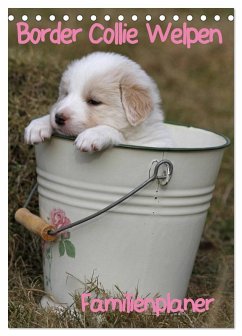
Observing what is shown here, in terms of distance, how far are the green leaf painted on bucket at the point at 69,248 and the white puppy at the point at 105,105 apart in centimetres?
45

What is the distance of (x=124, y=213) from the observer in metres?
2.52

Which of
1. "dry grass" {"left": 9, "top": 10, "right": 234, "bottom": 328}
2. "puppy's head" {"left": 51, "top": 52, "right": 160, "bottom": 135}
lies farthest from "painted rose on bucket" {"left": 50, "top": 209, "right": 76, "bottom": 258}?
"puppy's head" {"left": 51, "top": 52, "right": 160, "bottom": 135}

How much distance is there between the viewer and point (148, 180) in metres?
2.42

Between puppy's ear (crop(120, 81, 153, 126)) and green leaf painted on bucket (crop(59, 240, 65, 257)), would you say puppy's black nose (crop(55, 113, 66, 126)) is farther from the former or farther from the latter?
green leaf painted on bucket (crop(59, 240, 65, 257))

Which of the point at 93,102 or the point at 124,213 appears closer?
the point at 124,213

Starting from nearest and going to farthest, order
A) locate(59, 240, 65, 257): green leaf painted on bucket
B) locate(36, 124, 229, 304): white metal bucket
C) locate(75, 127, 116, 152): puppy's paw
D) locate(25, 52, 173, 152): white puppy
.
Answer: locate(75, 127, 116, 152): puppy's paw, locate(36, 124, 229, 304): white metal bucket, locate(25, 52, 173, 152): white puppy, locate(59, 240, 65, 257): green leaf painted on bucket

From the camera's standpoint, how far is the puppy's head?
2.63 meters

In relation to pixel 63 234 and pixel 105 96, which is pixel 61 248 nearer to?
pixel 63 234

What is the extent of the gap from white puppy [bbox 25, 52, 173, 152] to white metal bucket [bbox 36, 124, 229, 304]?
0.29 feet

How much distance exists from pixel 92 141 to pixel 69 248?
21.0 inches

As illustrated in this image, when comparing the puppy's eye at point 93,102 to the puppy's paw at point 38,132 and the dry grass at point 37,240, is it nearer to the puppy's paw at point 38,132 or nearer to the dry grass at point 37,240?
the puppy's paw at point 38,132

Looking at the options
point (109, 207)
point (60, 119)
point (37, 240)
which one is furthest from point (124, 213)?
point (37, 240)

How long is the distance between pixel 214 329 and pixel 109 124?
936 mm

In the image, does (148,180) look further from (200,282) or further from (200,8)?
(200,282)
